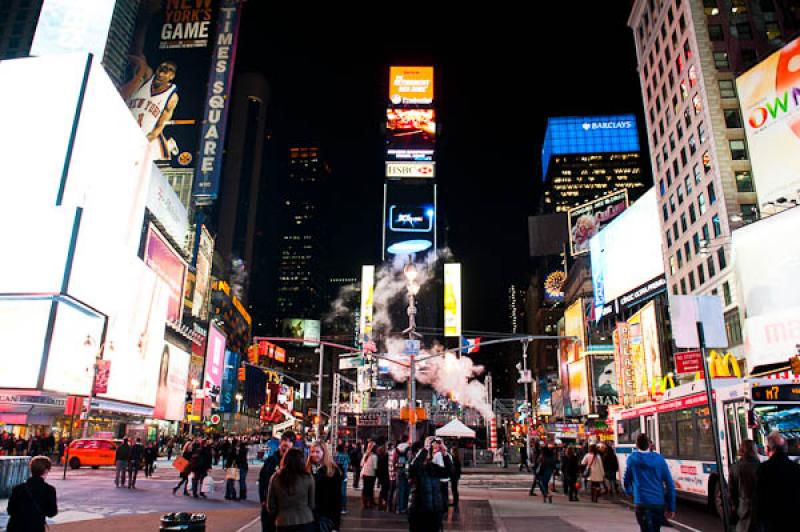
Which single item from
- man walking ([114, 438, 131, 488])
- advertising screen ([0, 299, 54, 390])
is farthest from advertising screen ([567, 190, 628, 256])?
man walking ([114, 438, 131, 488])

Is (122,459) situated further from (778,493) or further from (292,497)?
(778,493)

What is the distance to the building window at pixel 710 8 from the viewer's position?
59031mm

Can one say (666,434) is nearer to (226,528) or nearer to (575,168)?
(226,528)

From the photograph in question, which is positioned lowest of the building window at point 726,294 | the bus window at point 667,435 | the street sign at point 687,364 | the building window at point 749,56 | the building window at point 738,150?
the bus window at point 667,435

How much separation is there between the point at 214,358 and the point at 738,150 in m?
69.3

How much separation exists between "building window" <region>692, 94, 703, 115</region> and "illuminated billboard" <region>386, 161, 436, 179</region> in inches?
1817

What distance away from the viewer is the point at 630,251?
59500 mm

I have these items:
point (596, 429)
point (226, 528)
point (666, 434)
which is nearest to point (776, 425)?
point (666, 434)

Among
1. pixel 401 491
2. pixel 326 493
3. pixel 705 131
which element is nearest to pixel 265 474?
pixel 326 493

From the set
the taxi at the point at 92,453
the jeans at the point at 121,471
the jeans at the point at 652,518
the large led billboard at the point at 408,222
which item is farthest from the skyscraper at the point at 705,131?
the taxi at the point at 92,453

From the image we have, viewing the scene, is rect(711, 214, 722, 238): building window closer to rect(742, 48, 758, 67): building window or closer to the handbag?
rect(742, 48, 758, 67): building window

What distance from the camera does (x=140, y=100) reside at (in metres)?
80.2

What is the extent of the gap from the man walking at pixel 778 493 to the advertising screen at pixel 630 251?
5268 cm

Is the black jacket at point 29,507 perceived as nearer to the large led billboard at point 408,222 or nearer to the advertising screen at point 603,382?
the advertising screen at point 603,382
